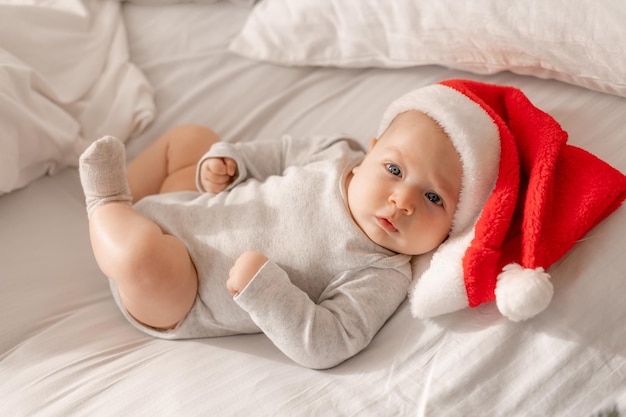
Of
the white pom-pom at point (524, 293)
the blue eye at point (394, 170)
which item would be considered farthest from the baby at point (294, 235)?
the white pom-pom at point (524, 293)

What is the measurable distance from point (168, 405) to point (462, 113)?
669mm

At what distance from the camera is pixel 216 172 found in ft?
4.15

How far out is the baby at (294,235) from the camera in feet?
3.35

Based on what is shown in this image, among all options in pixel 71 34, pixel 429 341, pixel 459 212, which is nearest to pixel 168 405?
pixel 429 341

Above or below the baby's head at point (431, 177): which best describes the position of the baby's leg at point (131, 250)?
below

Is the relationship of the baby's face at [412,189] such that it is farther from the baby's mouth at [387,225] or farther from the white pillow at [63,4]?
the white pillow at [63,4]

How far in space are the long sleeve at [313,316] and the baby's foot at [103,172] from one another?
0.34 meters

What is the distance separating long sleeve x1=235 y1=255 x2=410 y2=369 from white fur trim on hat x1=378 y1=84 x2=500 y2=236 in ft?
0.64

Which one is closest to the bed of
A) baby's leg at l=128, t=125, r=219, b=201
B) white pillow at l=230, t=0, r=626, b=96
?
white pillow at l=230, t=0, r=626, b=96

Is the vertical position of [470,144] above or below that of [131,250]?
above

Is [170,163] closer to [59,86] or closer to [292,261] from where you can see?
[59,86]

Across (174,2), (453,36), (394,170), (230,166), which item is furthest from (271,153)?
(174,2)

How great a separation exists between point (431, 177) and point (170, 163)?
61cm

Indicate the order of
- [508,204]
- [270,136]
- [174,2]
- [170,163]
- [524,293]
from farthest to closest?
1. [174,2]
2. [270,136]
3. [170,163]
4. [508,204]
5. [524,293]
